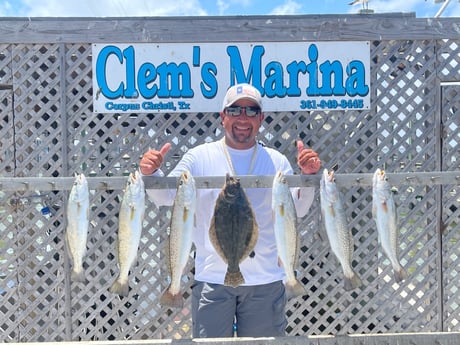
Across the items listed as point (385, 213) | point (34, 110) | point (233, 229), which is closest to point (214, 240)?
point (233, 229)

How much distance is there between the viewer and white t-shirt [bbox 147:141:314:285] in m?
2.56

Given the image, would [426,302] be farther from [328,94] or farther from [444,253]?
[328,94]

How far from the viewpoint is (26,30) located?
395 cm

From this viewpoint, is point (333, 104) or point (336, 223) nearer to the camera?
point (336, 223)

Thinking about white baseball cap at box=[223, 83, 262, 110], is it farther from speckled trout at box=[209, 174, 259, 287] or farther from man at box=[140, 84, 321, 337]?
speckled trout at box=[209, 174, 259, 287]

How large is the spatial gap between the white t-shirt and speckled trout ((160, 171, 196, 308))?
0.30 metres

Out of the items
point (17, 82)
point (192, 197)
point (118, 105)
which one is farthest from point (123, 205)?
point (17, 82)

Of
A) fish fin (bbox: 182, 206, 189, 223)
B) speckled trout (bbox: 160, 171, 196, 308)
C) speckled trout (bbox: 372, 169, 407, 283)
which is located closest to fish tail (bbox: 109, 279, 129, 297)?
speckled trout (bbox: 160, 171, 196, 308)

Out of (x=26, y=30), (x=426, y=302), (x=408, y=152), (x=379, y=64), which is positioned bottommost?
(x=426, y=302)

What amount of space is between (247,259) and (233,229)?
33 centimetres

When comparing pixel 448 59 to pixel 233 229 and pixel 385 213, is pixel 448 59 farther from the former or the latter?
pixel 233 229

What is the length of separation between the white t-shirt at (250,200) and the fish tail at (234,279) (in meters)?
0.18

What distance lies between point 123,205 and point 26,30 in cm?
259

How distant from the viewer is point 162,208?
410 centimetres
